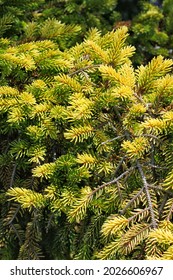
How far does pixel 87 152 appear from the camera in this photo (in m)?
1.66

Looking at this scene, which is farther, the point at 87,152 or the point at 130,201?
the point at 87,152

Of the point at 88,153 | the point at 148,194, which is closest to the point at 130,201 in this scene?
the point at 148,194

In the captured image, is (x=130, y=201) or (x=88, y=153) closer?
(x=130, y=201)

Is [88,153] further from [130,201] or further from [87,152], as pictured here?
[130,201]

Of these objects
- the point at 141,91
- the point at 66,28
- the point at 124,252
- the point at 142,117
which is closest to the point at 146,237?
the point at 124,252

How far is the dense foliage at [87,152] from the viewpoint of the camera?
1470 millimetres

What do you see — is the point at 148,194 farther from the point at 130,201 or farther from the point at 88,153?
the point at 88,153

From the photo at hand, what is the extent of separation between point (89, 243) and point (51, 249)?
1.11 ft

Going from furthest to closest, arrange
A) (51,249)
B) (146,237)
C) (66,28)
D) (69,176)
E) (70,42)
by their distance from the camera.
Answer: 1. (70,42)
2. (66,28)
3. (51,249)
4. (69,176)
5. (146,237)

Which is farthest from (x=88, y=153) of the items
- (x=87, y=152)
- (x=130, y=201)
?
(x=130, y=201)

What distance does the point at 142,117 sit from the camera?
1.64 m

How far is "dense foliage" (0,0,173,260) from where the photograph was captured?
4.82 ft

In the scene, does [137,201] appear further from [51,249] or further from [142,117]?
[51,249]

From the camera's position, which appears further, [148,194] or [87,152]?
[87,152]
